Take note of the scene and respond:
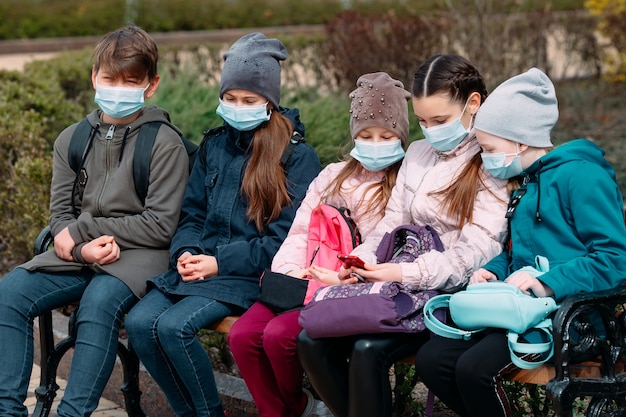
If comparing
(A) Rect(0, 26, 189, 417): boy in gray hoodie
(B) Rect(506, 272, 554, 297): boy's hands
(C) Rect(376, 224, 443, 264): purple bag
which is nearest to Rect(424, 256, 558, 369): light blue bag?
(B) Rect(506, 272, 554, 297): boy's hands

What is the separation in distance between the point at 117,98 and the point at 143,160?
0.29 m

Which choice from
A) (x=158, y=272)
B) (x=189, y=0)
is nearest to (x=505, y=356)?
(x=158, y=272)

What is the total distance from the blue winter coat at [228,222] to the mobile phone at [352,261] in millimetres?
523

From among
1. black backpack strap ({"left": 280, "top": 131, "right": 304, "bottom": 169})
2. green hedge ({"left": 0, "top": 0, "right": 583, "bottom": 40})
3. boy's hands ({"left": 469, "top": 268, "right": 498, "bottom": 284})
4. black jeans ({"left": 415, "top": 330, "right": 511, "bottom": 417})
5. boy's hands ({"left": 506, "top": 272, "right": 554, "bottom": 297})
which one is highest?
black backpack strap ({"left": 280, "top": 131, "right": 304, "bottom": 169})

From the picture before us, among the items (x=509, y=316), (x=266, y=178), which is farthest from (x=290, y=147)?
(x=509, y=316)

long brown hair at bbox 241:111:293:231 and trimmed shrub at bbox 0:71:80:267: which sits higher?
long brown hair at bbox 241:111:293:231

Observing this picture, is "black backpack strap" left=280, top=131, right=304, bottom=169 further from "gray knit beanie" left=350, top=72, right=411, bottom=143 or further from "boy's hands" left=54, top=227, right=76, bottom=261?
"boy's hands" left=54, top=227, right=76, bottom=261

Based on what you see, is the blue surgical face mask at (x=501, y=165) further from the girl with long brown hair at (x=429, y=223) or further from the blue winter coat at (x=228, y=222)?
the blue winter coat at (x=228, y=222)

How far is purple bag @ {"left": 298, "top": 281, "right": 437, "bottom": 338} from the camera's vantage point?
3.30 m

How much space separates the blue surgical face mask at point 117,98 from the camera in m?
4.21

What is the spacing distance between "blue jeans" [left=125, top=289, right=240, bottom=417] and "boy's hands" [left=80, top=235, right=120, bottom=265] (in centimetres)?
27

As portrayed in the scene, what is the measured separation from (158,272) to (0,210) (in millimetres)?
2453

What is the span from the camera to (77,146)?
4332 mm

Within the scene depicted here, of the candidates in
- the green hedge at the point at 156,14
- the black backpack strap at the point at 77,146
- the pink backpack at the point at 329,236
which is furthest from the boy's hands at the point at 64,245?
the green hedge at the point at 156,14
